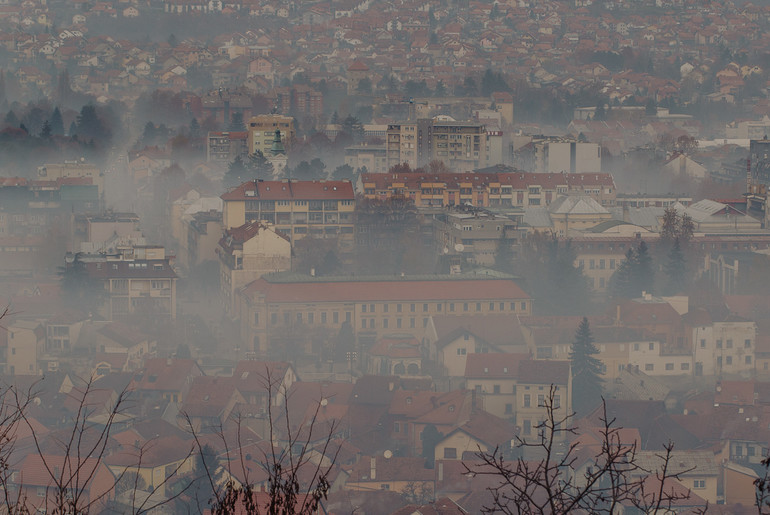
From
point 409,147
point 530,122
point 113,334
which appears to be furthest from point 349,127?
point 113,334

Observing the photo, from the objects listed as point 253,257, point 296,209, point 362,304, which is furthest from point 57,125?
point 362,304

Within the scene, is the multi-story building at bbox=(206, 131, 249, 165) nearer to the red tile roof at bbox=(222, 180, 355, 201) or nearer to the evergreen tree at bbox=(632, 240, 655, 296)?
the red tile roof at bbox=(222, 180, 355, 201)

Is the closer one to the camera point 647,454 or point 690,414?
point 647,454

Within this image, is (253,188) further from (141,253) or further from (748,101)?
(748,101)

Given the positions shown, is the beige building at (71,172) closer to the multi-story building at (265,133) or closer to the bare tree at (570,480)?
the multi-story building at (265,133)

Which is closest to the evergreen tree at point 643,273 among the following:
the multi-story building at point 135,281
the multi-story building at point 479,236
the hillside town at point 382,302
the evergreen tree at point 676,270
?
the hillside town at point 382,302

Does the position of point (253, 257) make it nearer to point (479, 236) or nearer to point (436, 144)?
point (479, 236)
